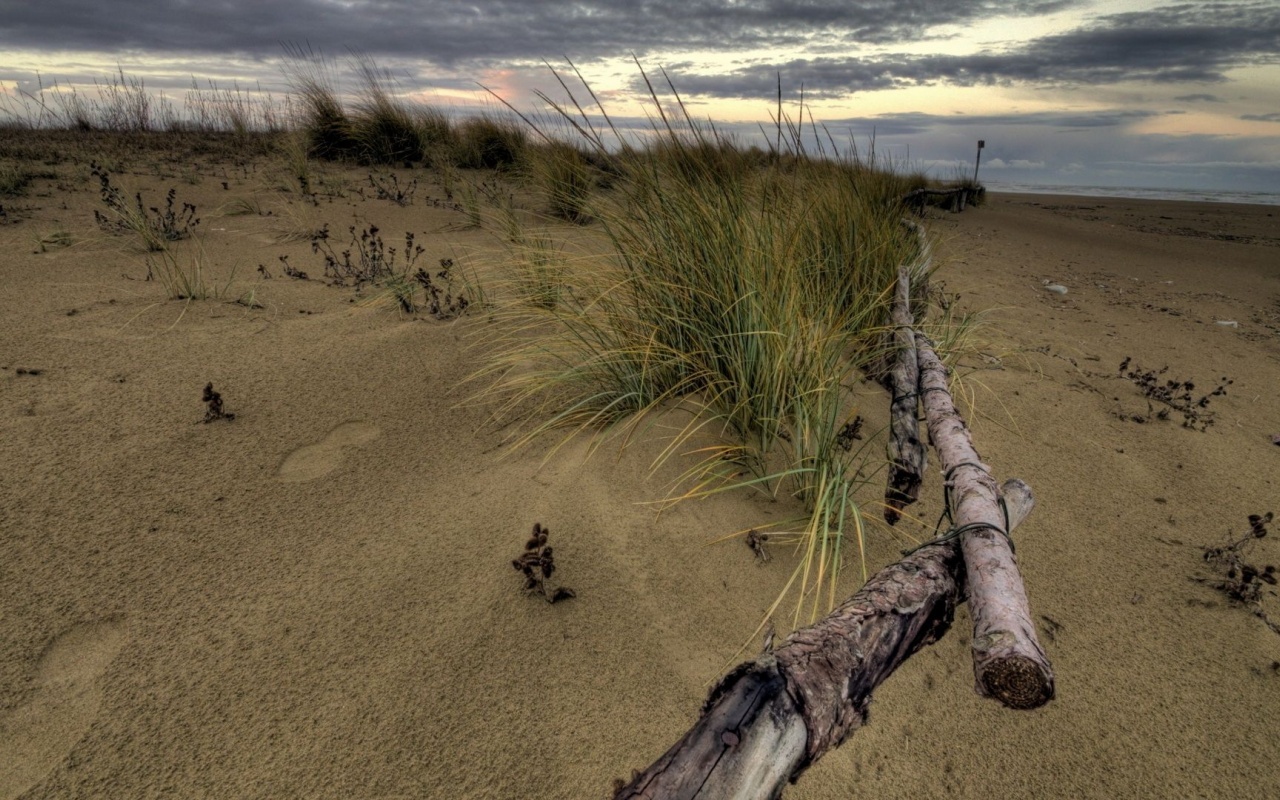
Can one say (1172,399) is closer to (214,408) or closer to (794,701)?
(794,701)

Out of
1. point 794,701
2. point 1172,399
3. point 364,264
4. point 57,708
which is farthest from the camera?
point 364,264

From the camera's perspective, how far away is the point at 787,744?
1.03m

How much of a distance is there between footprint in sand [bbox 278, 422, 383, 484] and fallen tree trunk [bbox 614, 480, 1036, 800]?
1876 millimetres

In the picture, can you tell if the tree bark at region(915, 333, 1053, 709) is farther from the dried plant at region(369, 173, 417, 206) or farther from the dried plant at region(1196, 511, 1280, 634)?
the dried plant at region(369, 173, 417, 206)

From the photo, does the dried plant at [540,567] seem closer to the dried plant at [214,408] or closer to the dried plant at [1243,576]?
the dried plant at [214,408]

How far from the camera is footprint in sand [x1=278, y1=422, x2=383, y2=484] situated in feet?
7.99

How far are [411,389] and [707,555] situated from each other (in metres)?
1.72

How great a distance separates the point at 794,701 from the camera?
1062 mm

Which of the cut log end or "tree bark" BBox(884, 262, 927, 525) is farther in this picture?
"tree bark" BBox(884, 262, 927, 525)

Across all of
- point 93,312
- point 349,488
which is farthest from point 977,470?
point 93,312

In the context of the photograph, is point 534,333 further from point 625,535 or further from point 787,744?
point 787,744

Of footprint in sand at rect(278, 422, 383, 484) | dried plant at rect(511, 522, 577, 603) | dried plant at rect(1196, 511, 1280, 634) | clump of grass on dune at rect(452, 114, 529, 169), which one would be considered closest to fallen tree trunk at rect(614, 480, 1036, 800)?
dried plant at rect(511, 522, 577, 603)

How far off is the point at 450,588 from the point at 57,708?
888 mm

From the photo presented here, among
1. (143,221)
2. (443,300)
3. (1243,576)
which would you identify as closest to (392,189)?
(143,221)
